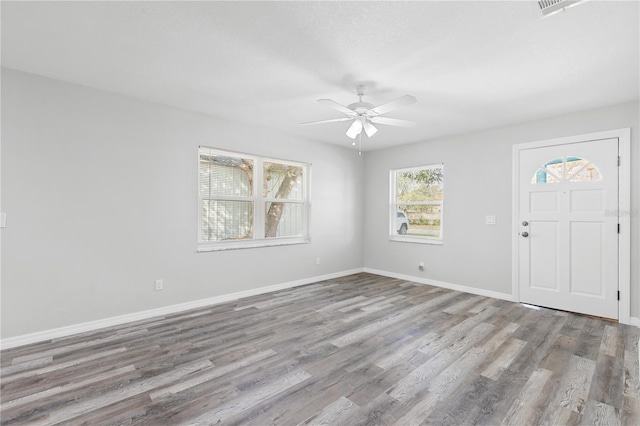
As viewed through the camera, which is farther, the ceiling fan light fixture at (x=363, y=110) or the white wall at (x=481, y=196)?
the white wall at (x=481, y=196)

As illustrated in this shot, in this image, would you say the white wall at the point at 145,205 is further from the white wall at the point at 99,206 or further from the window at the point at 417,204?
the window at the point at 417,204

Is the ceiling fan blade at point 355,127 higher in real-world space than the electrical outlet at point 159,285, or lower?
higher

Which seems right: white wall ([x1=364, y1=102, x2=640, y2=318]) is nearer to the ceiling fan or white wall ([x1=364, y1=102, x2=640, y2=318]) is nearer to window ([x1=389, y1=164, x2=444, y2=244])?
window ([x1=389, y1=164, x2=444, y2=244])

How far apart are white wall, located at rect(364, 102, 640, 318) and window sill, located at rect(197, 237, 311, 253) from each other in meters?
1.83

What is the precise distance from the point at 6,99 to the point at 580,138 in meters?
5.98

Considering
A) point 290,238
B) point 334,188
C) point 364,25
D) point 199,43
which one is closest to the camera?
point 364,25

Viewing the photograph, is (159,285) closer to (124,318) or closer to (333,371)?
(124,318)

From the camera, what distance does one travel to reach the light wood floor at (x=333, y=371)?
5.99 ft

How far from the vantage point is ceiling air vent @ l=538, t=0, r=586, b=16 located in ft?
5.70

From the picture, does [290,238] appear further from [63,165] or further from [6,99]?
[6,99]

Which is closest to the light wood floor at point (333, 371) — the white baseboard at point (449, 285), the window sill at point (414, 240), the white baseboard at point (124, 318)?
the white baseboard at point (124, 318)

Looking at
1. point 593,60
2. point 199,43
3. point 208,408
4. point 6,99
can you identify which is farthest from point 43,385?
point 593,60

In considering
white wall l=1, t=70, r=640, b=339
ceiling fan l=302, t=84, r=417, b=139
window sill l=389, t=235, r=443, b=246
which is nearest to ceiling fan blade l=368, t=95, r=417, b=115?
ceiling fan l=302, t=84, r=417, b=139

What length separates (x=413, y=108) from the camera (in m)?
3.58
